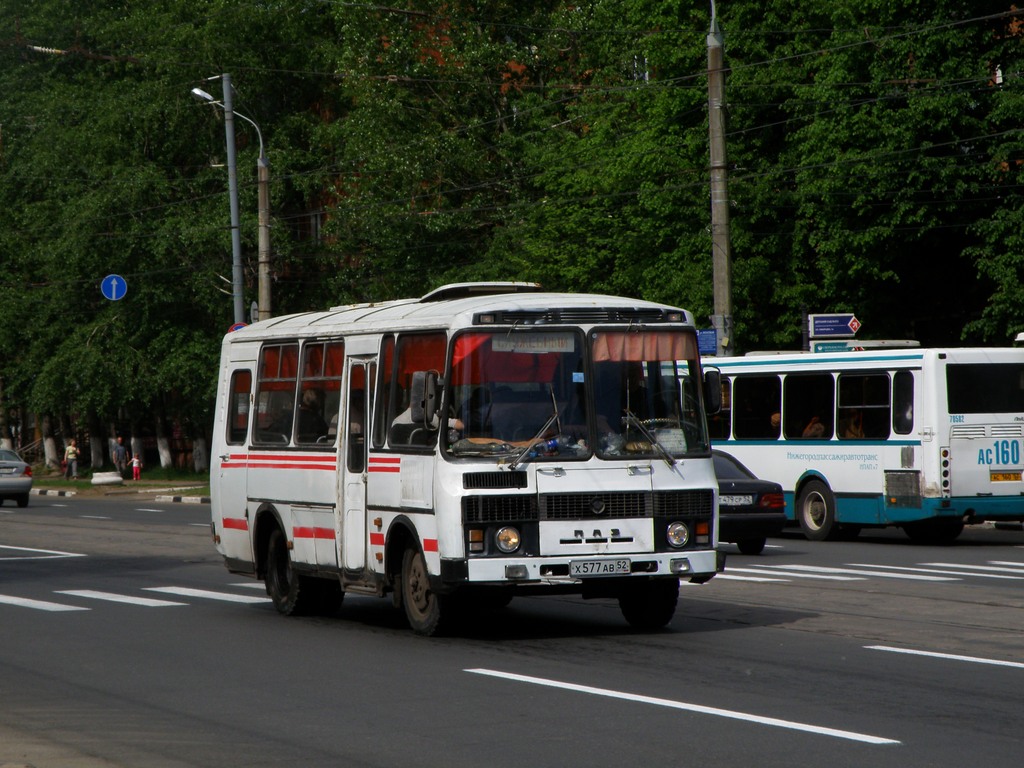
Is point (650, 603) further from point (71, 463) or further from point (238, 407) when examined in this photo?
point (71, 463)

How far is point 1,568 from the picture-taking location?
2341 centimetres

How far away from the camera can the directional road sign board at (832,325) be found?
31188 millimetres

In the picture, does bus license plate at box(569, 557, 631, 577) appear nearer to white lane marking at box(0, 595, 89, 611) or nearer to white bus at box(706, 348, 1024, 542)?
white lane marking at box(0, 595, 89, 611)

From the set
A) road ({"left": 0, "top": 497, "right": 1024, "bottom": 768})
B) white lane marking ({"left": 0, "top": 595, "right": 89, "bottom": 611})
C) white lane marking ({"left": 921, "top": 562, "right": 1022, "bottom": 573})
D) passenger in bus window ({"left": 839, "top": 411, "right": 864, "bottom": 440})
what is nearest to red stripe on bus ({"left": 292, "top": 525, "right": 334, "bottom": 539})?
road ({"left": 0, "top": 497, "right": 1024, "bottom": 768})

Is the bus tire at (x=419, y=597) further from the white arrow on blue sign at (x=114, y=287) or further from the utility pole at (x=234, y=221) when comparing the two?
the white arrow on blue sign at (x=114, y=287)

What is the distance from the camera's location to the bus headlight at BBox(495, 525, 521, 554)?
13047 mm

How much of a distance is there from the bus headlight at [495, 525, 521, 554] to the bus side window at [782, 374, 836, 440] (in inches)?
588

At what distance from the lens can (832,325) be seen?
31375 mm

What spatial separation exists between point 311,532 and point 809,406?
1410cm

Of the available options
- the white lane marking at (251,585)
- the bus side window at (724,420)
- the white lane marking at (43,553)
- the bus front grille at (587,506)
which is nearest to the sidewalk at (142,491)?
the white lane marking at (43,553)

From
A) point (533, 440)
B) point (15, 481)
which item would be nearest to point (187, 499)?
point (15, 481)

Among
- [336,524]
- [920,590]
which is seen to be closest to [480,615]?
[336,524]

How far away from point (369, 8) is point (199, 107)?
7.34 m

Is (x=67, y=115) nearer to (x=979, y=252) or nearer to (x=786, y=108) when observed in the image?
(x=786, y=108)
